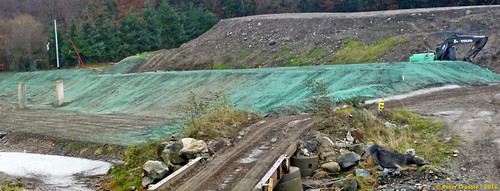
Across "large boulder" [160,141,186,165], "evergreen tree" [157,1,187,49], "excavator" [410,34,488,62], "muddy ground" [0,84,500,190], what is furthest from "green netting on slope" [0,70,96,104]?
"large boulder" [160,141,186,165]

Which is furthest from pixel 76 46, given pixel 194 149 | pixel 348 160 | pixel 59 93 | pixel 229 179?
pixel 348 160

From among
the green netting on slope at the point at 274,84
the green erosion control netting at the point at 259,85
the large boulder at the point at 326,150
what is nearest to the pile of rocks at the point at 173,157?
the large boulder at the point at 326,150

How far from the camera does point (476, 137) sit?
1836cm

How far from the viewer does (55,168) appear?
22688mm

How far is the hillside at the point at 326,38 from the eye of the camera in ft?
134

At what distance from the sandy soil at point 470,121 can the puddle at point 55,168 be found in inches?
453

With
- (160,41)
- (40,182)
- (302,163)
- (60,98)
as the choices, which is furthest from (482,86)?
(160,41)

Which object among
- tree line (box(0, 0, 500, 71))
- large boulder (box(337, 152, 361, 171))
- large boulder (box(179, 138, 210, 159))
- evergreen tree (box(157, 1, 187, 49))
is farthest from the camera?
evergreen tree (box(157, 1, 187, 49))

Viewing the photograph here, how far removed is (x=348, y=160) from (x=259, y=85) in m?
15.0

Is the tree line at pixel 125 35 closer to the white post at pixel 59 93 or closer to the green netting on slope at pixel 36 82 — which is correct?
the green netting on slope at pixel 36 82

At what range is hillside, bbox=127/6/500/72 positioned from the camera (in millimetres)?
40781

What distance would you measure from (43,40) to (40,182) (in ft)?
163

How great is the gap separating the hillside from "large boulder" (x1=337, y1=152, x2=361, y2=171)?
23994 millimetres

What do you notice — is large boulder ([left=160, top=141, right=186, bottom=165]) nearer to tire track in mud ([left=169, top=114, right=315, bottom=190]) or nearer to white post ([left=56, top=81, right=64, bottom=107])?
tire track in mud ([left=169, top=114, right=315, bottom=190])
